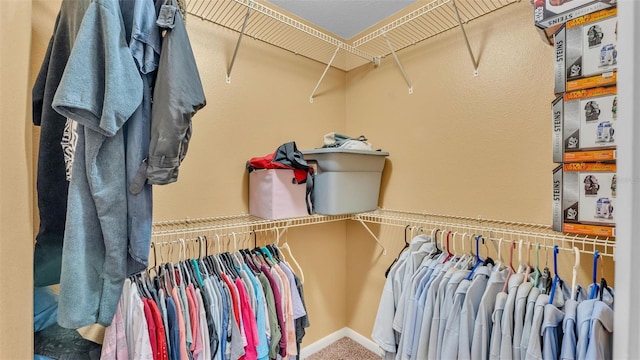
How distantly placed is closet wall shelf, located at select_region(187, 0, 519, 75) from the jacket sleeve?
623mm

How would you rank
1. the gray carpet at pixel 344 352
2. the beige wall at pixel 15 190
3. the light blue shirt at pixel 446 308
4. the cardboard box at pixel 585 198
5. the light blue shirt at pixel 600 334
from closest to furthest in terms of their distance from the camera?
the beige wall at pixel 15 190, the light blue shirt at pixel 600 334, the cardboard box at pixel 585 198, the light blue shirt at pixel 446 308, the gray carpet at pixel 344 352

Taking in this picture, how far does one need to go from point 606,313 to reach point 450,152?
93 cm

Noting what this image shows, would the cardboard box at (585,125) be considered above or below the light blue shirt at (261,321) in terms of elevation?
above

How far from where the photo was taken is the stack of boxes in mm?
890

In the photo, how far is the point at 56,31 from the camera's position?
855mm

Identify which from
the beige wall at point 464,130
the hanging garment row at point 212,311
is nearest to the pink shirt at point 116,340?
the hanging garment row at point 212,311

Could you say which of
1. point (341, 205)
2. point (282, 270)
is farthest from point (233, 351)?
point (341, 205)

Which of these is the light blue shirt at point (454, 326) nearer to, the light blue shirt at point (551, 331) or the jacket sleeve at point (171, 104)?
the light blue shirt at point (551, 331)

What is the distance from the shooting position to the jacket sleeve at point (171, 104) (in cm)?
78

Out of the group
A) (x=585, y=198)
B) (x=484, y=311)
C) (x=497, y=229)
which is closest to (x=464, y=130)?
(x=497, y=229)

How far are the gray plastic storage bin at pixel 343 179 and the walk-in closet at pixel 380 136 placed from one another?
14 centimetres

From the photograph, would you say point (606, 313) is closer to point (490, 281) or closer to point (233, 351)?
point (490, 281)

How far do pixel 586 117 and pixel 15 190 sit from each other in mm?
1575

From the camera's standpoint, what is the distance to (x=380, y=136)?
6.31 feet
